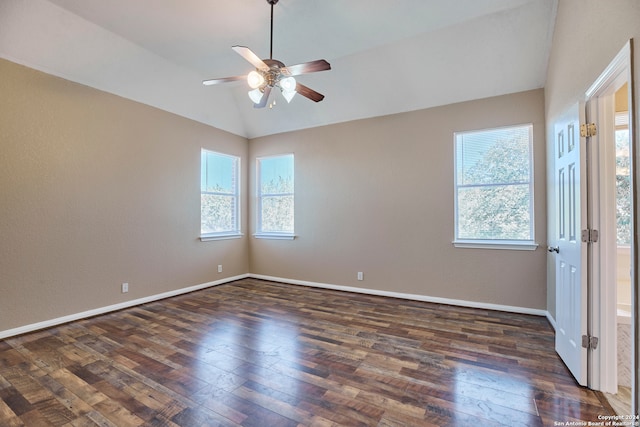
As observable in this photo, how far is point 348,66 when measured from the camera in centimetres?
404

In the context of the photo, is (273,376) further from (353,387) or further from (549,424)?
(549,424)

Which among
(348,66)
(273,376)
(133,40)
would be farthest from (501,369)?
(133,40)

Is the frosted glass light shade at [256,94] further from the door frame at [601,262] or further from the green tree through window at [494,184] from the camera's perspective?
the green tree through window at [494,184]

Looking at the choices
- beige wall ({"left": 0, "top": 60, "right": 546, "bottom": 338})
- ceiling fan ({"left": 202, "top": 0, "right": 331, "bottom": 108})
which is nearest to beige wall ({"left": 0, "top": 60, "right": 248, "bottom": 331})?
beige wall ({"left": 0, "top": 60, "right": 546, "bottom": 338})

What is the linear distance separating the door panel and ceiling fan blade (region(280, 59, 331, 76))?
1.89 meters

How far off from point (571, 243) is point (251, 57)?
9.42ft

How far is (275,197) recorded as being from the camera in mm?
5660

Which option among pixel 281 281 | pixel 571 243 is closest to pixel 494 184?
pixel 571 243

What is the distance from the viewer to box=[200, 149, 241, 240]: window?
200 inches

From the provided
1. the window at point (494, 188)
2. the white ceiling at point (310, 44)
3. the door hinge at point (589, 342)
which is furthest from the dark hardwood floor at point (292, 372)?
A: the white ceiling at point (310, 44)

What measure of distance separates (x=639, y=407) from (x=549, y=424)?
47cm

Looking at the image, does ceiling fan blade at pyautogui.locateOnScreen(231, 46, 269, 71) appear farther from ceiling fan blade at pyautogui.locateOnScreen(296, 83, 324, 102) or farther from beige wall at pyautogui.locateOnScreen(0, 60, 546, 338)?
beige wall at pyautogui.locateOnScreen(0, 60, 546, 338)

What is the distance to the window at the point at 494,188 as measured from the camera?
371 cm

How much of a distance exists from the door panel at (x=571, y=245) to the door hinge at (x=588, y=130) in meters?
0.04
